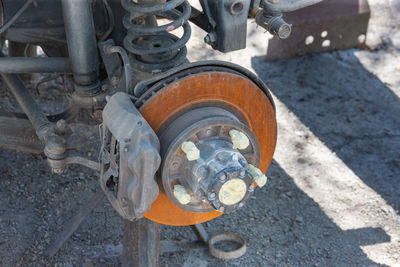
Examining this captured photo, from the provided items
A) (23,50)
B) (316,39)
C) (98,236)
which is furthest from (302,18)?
(98,236)

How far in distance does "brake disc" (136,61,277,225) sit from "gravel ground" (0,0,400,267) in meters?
0.72

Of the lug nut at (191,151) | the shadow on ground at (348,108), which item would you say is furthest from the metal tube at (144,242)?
the shadow on ground at (348,108)

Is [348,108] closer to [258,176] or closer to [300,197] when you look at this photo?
[300,197]

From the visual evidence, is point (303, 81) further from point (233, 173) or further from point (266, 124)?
point (233, 173)

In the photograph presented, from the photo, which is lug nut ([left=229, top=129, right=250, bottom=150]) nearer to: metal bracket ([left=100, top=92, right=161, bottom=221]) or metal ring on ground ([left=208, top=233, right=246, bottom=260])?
metal bracket ([left=100, top=92, right=161, bottom=221])

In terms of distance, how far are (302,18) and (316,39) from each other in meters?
0.20

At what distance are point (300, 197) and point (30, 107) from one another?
1.27 metres

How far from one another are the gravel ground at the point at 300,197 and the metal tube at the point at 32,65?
0.72 meters

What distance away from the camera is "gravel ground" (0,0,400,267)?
207 cm

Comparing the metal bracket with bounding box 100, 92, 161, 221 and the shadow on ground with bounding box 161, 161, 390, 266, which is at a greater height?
the metal bracket with bounding box 100, 92, 161, 221

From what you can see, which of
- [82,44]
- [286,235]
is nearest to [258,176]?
[82,44]

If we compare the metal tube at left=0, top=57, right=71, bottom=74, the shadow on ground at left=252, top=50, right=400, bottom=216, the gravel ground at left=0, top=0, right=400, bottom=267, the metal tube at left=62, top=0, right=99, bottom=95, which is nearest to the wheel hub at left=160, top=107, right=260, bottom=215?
the metal tube at left=62, top=0, right=99, bottom=95

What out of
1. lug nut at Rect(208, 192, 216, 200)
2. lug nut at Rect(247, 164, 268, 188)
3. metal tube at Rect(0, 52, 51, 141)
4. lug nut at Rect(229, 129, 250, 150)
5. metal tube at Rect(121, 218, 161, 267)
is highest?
lug nut at Rect(229, 129, 250, 150)

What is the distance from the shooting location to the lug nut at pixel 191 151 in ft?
4.30
